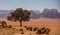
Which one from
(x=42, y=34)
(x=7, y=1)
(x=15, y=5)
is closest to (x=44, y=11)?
(x=42, y=34)

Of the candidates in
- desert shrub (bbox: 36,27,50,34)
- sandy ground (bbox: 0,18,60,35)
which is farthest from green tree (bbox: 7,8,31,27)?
desert shrub (bbox: 36,27,50,34)

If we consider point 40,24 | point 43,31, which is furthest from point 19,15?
point 43,31

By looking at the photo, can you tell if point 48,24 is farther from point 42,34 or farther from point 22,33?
point 22,33

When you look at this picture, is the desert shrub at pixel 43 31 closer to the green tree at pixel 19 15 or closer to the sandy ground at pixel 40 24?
the sandy ground at pixel 40 24

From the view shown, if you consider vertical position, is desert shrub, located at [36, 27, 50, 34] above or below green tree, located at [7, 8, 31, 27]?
below

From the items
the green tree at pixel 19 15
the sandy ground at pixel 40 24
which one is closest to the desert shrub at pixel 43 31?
the sandy ground at pixel 40 24

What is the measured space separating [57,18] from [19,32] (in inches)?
33.4

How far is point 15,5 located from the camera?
226 centimetres

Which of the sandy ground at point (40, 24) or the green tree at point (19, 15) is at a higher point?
the green tree at point (19, 15)

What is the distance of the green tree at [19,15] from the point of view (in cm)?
223

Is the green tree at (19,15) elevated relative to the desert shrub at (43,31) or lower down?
elevated

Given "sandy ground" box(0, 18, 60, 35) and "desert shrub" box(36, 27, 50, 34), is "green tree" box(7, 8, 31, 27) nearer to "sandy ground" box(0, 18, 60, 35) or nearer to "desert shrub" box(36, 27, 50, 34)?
"sandy ground" box(0, 18, 60, 35)

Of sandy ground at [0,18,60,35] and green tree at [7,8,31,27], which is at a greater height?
green tree at [7,8,31,27]

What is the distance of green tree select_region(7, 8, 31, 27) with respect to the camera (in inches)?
87.7
